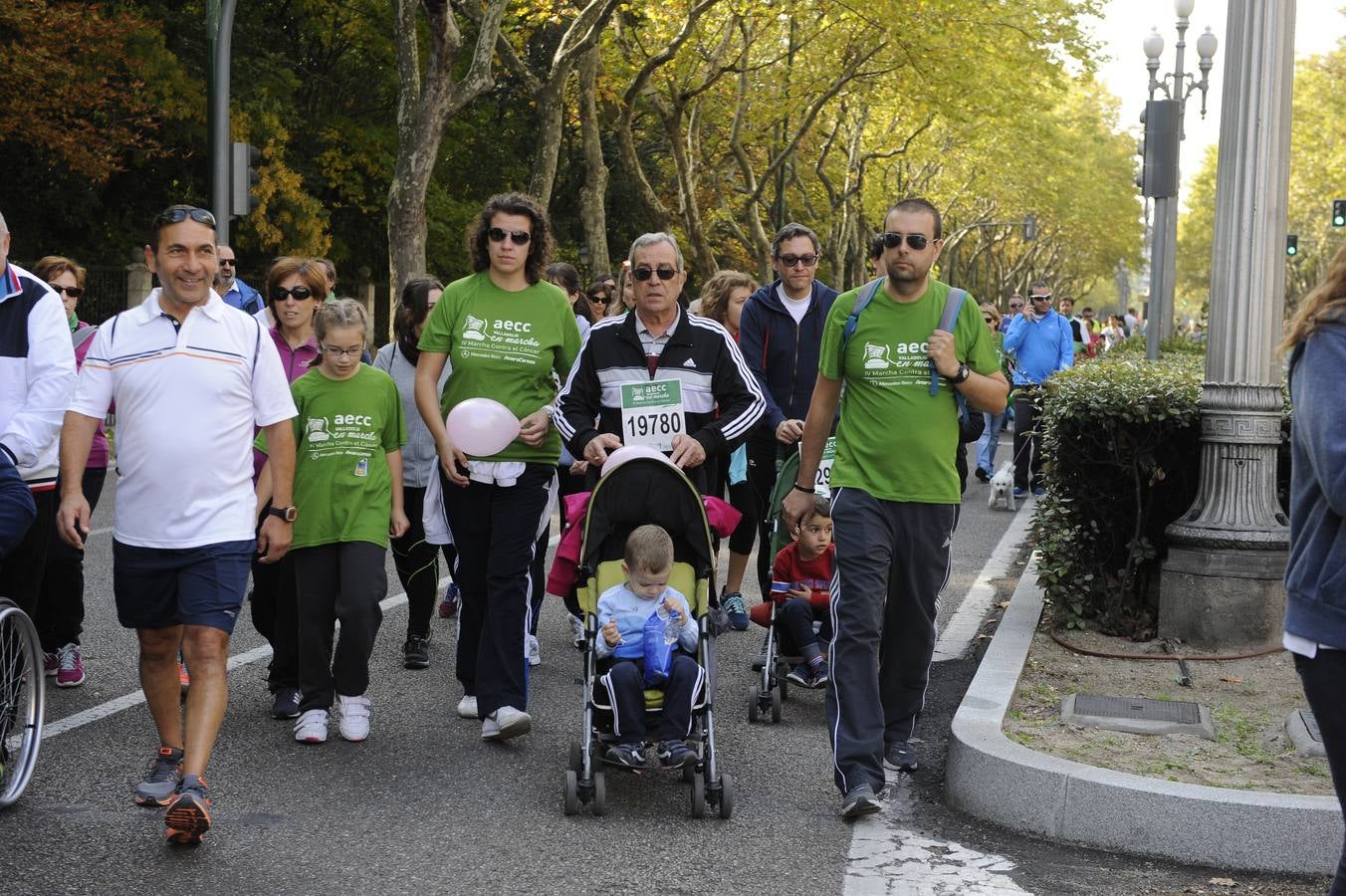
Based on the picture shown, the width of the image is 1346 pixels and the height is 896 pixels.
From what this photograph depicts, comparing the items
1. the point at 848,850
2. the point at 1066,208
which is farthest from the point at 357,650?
the point at 1066,208

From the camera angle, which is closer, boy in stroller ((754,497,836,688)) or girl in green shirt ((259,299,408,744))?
girl in green shirt ((259,299,408,744))

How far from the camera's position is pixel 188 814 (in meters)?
4.91

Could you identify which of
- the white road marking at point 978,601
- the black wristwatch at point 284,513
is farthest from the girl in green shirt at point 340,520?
the white road marking at point 978,601

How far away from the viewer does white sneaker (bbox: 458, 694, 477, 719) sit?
22.5 ft

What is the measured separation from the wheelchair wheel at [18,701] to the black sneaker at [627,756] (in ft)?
6.09

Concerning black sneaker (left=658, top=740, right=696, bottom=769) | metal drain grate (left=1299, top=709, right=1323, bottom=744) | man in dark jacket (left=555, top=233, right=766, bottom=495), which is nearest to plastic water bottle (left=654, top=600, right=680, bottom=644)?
black sneaker (left=658, top=740, right=696, bottom=769)

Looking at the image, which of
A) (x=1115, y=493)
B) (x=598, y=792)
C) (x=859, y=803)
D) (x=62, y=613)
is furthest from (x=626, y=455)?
(x=1115, y=493)

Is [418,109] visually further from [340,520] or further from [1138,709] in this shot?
[1138,709]

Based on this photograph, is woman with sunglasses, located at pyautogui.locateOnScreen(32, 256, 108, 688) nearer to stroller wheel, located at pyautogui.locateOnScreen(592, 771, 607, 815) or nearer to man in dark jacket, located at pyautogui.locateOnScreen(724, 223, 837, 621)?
stroller wheel, located at pyautogui.locateOnScreen(592, 771, 607, 815)

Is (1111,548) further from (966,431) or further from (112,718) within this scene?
(112,718)

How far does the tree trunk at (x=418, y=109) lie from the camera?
18969 millimetres

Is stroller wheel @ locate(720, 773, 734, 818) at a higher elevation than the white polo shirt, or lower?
lower

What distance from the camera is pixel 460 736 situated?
655 cm

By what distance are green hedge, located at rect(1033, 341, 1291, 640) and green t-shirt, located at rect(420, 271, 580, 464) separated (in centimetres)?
289
